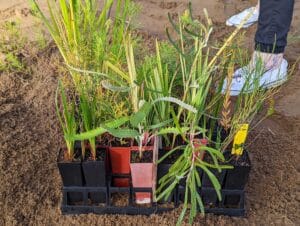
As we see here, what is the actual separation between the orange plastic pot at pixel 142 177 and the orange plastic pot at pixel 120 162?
0.07 meters

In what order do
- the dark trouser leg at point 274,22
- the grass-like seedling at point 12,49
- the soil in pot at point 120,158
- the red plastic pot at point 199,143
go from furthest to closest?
the grass-like seedling at point 12,49
the dark trouser leg at point 274,22
the soil in pot at point 120,158
the red plastic pot at point 199,143

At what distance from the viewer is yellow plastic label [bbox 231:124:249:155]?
57.4 inches

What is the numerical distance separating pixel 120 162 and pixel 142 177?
4.3 inches

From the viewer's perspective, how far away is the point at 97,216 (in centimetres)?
160

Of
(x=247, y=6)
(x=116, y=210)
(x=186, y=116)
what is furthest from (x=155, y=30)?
(x=116, y=210)

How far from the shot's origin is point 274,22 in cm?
221

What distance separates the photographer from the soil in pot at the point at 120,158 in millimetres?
1515

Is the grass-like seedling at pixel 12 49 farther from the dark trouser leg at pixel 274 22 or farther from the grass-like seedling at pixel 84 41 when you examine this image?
the dark trouser leg at pixel 274 22

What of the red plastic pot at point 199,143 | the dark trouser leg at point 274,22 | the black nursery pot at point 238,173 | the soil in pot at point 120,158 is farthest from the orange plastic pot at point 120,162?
the dark trouser leg at point 274,22

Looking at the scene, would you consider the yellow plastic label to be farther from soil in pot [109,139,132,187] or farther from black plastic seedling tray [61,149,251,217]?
soil in pot [109,139,132,187]

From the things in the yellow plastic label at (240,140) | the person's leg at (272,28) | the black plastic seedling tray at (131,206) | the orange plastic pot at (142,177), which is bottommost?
the black plastic seedling tray at (131,206)

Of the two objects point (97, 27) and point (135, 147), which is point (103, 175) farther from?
point (97, 27)

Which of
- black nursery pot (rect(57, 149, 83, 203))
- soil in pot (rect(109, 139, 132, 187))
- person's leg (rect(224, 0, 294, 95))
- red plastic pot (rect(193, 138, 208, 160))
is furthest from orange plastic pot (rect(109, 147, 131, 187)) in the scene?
person's leg (rect(224, 0, 294, 95))

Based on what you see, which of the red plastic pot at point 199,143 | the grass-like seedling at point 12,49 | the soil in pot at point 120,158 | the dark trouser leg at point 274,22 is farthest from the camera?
the grass-like seedling at point 12,49
